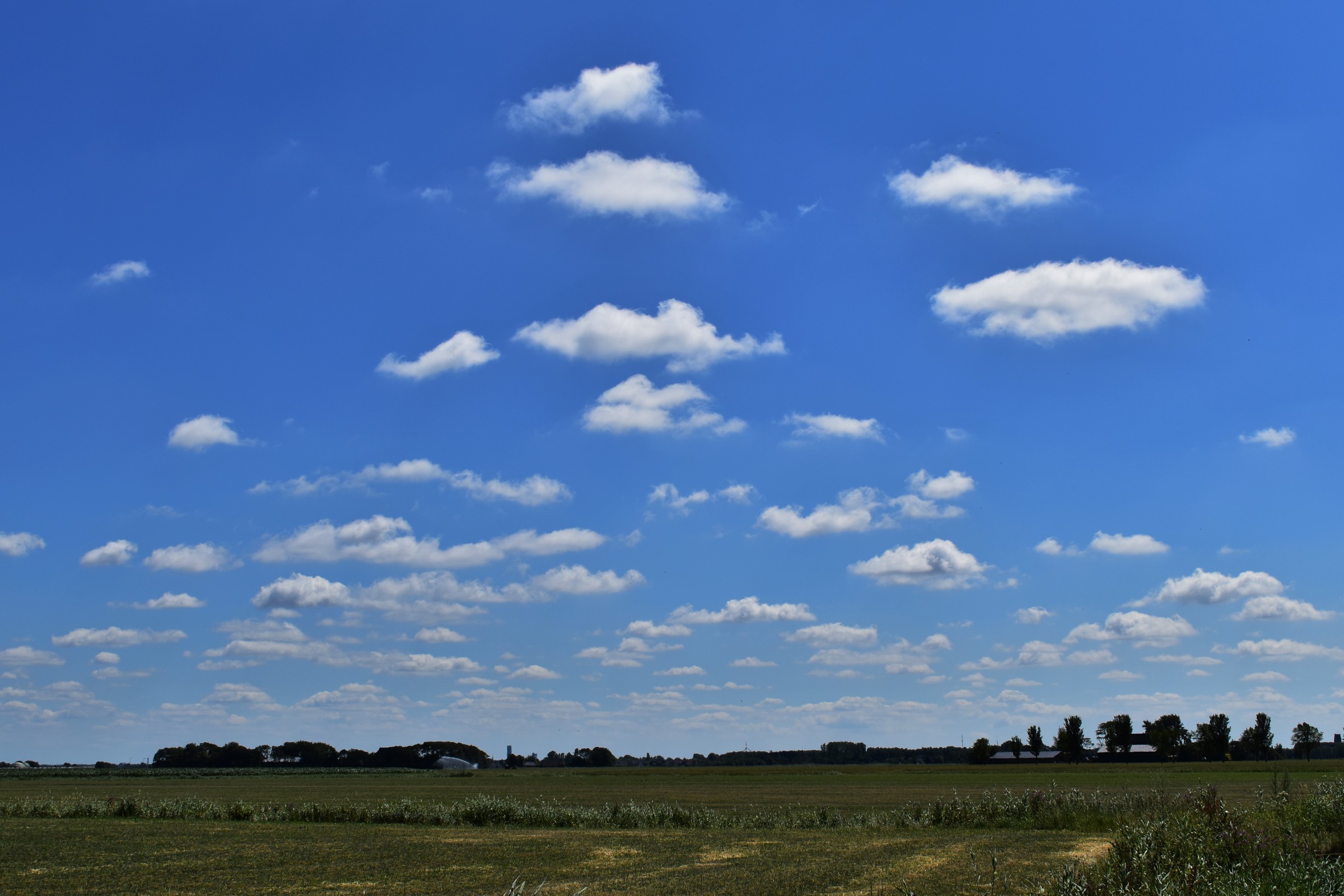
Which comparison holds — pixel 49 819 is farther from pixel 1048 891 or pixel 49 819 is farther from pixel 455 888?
pixel 1048 891

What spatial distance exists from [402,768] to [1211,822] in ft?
637

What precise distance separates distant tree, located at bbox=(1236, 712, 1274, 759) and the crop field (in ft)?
468

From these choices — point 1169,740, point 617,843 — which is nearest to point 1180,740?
point 1169,740

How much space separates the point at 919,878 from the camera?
2102 centimetres

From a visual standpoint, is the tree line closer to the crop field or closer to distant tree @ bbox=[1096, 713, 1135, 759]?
distant tree @ bbox=[1096, 713, 1135, 759]

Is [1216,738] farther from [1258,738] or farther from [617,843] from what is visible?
[617,843]

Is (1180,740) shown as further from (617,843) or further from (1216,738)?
(617,843)

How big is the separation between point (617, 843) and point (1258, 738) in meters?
185

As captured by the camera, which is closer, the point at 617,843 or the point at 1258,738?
the point at 617,843

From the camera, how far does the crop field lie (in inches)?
787

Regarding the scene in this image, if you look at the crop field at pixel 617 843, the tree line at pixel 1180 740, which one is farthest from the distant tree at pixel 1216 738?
the crop field at pixel 617 843

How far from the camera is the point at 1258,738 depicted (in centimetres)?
17362

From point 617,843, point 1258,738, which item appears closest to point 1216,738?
point 1258,738

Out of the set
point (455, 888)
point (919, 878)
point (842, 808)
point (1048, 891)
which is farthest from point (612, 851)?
point (842, 808)
